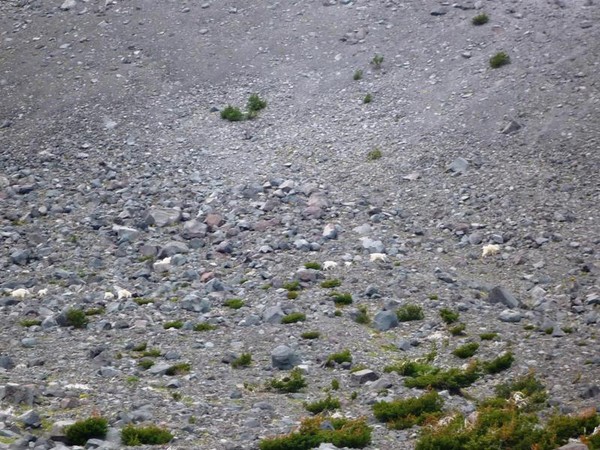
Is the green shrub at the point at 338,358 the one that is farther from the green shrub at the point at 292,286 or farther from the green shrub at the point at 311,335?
the green shrub at the point at 292,286

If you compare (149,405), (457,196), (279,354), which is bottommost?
(457,196)

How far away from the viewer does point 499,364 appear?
12.3 meters

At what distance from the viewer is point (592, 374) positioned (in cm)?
1156

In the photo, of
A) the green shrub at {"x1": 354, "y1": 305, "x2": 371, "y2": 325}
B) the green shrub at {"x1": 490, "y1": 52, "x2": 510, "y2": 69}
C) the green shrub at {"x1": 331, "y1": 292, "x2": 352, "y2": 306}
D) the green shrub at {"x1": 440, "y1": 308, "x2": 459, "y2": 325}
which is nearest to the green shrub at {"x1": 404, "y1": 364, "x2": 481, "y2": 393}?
the green shrub at {"x1": 440, "y1": 308, "x2": 459, "y2": 325}

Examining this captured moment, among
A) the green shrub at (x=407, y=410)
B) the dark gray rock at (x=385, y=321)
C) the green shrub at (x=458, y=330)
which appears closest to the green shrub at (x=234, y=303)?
the dark gray rock at (x=385, y=321)

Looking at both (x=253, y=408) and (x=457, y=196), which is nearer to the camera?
(x=253, y=408)

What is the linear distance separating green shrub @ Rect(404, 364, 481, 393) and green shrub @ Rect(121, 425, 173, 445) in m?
3.45

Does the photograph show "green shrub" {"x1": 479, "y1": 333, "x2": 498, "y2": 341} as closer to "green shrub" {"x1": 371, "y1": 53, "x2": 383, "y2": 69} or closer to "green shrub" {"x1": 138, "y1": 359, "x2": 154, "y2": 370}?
"green shrub" {"x1": 138, "y1": 359, "x2": 154, "y2": 370}

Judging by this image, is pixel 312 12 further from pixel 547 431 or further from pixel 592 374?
pixel 547 431

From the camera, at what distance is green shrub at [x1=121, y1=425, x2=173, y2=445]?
32.6ft

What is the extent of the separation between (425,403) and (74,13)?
68.6 ft

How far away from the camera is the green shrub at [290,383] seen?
12.0m

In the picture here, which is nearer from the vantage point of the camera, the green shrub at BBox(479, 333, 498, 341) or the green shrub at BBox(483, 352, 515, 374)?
the green shrub at BBox(483, 352, 515, 374)

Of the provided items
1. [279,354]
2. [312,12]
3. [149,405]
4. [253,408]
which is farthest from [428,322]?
[312,12]
